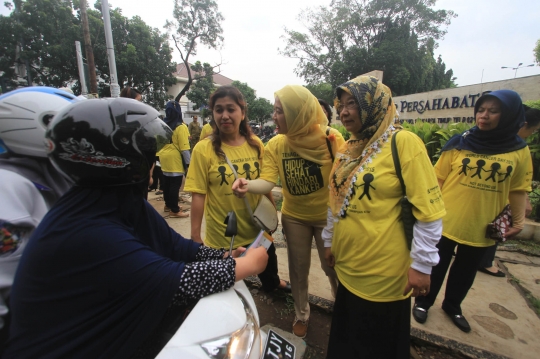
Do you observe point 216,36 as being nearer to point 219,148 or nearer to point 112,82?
point 112,82

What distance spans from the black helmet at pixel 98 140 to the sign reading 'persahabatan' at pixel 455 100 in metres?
8.56

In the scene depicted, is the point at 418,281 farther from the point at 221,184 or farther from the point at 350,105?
the point at 221,184

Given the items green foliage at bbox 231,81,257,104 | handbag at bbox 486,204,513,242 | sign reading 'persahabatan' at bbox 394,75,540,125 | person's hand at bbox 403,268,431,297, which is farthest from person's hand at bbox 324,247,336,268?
green foliage at bbox 231,81,257,104

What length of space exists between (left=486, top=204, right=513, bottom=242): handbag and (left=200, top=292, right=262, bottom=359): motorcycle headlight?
215cm

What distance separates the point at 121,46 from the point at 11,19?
559cm

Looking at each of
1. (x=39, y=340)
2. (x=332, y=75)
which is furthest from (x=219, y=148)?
(x=332, y=75)

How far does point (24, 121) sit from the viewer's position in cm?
119

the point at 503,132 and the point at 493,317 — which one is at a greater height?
the point at 503,132

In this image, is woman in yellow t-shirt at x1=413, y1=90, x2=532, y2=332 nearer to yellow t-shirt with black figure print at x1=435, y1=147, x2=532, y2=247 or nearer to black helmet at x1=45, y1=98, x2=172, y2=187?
yellow t-shirt with black figure print at x1=435, y1=147, x2=532, y2=247

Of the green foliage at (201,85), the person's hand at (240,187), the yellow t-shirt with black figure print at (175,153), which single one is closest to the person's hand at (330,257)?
the person's hand at (240,187)

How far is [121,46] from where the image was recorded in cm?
1794

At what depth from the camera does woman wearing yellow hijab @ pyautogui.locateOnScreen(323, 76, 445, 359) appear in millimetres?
1312

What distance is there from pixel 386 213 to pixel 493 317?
214 centimetres

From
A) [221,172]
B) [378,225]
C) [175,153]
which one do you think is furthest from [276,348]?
[175,153]
